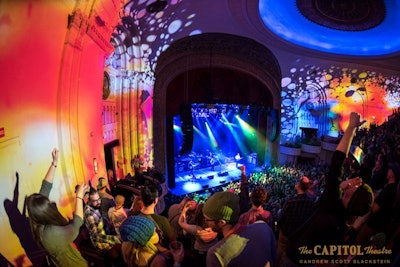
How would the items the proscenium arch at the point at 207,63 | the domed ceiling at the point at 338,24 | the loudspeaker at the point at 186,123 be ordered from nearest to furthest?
the domed ceiling at the point at 338,24 → the proscenium arch at the point at 207,63 → the loudspeaker at the point at 186,123

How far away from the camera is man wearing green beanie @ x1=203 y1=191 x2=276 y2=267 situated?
5.43ft

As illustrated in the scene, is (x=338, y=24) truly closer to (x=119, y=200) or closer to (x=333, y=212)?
(x=333, y=212)

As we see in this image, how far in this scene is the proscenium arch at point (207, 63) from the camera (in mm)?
9938

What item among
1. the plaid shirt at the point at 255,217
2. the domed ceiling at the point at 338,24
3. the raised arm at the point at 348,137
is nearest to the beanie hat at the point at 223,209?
the raised arm at the point at 348,137

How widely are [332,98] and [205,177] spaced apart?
21.4 ft

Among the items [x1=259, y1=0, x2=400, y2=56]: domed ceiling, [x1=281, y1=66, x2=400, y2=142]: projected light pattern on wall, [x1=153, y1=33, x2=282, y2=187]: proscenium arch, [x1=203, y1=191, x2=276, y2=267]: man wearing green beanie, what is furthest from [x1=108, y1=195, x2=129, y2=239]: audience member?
[x1=281, y1=66, x2=400, y2=142]: projected light pattern on wall

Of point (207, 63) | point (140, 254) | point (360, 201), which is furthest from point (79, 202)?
point (207, 63)

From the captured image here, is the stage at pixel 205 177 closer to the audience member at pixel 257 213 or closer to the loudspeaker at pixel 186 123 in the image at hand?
the loudspeaker at pixel 186 123

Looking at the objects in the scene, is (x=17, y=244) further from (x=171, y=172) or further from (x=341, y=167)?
(x=171, y=172)

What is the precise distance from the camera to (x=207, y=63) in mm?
11062

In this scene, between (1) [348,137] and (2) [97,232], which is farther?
(2) [97,232]

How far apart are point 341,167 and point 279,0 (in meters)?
6.38

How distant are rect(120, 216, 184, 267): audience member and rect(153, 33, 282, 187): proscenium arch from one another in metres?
8.18

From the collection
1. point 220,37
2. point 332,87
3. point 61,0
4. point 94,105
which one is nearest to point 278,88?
point 332,87
